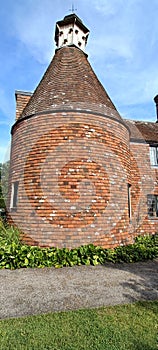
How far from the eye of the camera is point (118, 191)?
29.5 ft

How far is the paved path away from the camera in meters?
4.42

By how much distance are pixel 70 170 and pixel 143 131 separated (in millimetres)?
9060

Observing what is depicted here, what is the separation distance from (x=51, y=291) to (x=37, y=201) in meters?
3.65

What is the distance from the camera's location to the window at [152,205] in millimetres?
12946

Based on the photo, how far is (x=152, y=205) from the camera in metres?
13.1

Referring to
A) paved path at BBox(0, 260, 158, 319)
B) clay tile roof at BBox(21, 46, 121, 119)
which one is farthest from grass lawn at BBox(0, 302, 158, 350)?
clay tile roof at BBox(21, 46, 121, 119)

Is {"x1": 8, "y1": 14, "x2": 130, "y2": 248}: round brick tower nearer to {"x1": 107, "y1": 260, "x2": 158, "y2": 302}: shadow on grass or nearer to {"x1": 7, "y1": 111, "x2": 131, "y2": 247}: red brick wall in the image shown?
{"x1": 7, "y1": 111, "x2": 131, "y2": 247}: red brick wall

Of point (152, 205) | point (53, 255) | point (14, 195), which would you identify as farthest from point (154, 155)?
point (53, 255)

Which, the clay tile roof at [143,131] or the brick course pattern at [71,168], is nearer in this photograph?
the brick course pattern at [71,168]

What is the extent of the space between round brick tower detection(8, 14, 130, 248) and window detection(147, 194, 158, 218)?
3.95m

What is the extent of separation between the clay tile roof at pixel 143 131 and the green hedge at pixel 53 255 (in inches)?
312

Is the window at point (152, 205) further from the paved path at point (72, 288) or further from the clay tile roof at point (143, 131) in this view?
the paved path at point (72, 288)

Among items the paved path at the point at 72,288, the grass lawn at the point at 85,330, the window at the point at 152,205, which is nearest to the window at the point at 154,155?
the window at the point at 152,205

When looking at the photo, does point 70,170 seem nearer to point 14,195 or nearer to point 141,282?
point 14,195
